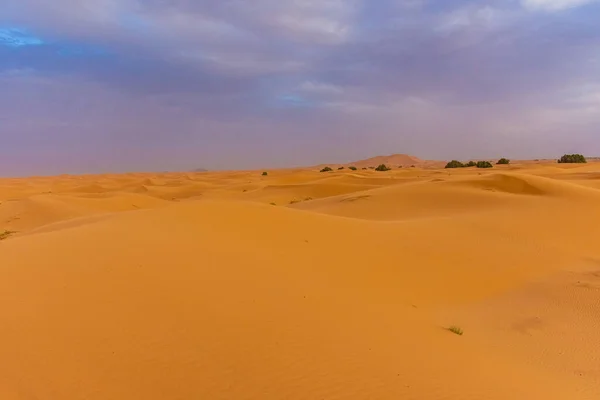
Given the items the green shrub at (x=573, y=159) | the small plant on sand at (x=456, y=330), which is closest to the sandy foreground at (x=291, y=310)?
the small plant on sand at (x=456, y=330)

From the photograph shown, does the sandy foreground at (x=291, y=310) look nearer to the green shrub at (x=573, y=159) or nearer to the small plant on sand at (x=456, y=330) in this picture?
the small plant on sand at (x=456, y=330)

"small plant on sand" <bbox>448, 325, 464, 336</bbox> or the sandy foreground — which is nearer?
the sandy foreground

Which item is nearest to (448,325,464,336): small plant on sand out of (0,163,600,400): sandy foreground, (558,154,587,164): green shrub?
(0,163,600,400): sandy foreground

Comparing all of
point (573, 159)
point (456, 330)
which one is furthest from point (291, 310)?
point (573, 159)

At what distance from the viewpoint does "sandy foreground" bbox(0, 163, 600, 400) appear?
12.6 feet

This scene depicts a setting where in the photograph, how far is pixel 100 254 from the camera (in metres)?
6.69

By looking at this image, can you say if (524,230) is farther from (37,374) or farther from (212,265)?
(37,374)

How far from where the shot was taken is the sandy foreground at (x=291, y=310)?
3.83m

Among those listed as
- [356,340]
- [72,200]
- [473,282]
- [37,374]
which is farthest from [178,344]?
[72,200]

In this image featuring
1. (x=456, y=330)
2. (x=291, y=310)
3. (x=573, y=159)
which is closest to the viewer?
(x=291, y=310)

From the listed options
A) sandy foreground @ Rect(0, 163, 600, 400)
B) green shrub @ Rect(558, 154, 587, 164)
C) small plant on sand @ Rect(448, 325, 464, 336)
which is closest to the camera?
sandy foreground @ Rect(0, 163, 600, 400)

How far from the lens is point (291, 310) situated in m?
5.19

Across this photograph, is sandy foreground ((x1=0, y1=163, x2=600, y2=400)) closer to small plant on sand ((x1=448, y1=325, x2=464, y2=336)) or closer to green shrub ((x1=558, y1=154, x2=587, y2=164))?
small plant on sand ((x1=448, y1=325, x2=464, y2=336))

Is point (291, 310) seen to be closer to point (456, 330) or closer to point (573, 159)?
point (456, 330)
